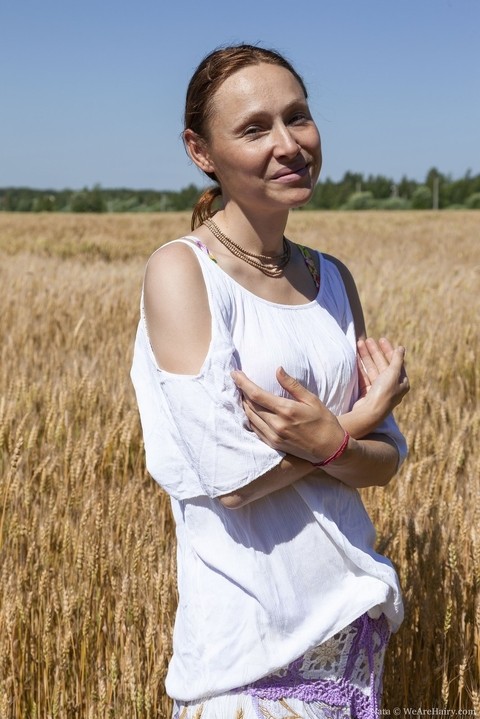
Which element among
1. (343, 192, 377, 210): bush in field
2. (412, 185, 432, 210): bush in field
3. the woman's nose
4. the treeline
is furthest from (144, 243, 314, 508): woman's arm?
(343, 192, 377, 210): bush in field

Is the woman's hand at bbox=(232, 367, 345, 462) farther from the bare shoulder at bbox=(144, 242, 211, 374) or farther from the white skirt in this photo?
the white skirt

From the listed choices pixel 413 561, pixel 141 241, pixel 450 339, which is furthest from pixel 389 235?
pixel 413 561

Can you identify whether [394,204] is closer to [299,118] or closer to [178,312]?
[299,118]

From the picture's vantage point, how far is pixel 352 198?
52656 mm

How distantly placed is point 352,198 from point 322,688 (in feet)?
174

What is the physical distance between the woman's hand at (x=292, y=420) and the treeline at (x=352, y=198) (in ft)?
158

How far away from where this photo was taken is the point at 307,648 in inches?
45.8

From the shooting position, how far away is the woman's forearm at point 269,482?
1.14m

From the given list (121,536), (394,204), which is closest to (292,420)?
(121,536)

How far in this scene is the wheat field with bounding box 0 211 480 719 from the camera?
165cm

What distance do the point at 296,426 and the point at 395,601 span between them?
0.34 metres

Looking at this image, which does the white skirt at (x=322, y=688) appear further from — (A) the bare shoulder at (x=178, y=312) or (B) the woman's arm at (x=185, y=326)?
(A) the bare shoulder at (x=178, y=312)

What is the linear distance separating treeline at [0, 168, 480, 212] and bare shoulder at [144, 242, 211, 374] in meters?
48.0

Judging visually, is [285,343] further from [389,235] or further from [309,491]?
[389,235]
